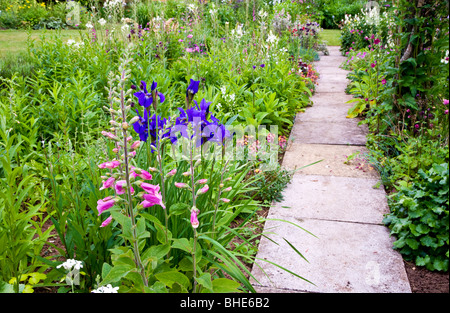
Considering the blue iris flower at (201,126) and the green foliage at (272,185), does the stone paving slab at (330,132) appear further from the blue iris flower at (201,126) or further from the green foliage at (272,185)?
the blue iris flower at (201,126)

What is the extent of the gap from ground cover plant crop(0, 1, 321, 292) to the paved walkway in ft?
0.56

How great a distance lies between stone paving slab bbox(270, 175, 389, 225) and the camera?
9.39 ft

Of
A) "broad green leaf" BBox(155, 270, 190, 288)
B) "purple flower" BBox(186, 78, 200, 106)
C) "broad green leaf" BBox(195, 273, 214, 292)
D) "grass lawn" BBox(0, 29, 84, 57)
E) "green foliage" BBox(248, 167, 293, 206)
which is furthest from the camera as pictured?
"grass lawn" BBox(0, 29, 84, 57)

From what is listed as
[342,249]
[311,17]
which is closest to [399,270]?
[342,249]

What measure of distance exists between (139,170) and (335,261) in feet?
4.86

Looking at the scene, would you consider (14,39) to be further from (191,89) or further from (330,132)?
(191,89)

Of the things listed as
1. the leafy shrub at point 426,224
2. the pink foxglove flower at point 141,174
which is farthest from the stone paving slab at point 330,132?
the pink foxglove flower at point 141,174

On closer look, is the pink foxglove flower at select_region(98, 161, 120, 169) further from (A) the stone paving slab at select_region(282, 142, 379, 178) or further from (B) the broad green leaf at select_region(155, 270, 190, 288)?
(A) the stone paving slab at select_region(282, 142, 379, 178)

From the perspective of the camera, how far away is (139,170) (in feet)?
4.55

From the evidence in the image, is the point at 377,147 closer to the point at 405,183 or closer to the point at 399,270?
the point at 405,183

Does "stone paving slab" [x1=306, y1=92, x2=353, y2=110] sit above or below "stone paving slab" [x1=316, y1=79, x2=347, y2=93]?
below

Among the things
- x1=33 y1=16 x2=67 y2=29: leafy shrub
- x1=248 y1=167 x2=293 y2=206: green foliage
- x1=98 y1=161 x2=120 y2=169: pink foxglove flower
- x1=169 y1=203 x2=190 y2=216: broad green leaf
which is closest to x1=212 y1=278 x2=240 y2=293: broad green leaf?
x1=169 y1=203 x2=190 y2=216: broad green leaf

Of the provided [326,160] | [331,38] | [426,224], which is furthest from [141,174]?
[331,38]

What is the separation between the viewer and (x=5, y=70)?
16.9 feet
